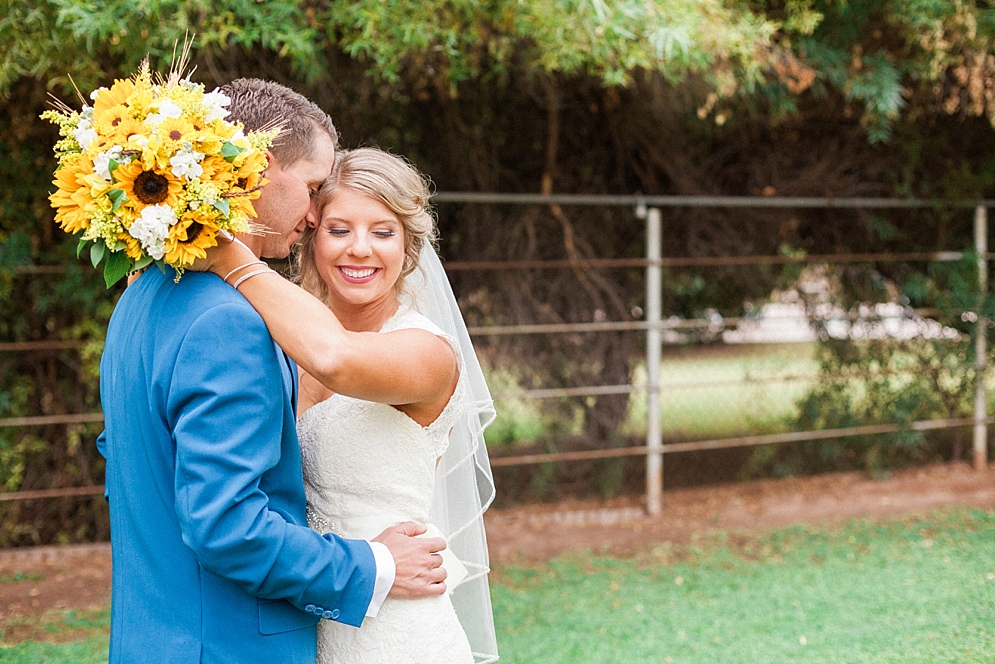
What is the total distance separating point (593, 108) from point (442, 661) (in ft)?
17.3

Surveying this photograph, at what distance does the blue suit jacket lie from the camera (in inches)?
54.7

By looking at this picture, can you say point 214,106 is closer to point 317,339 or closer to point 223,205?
point 223,205

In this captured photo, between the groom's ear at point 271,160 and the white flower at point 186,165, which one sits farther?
the groom's ear at point 271,160

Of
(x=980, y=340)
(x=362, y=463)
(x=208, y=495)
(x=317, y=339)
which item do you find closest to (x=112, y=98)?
(x=317, y=339)

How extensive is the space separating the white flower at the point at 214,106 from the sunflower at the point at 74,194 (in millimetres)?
212

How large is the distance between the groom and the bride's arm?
4 cm

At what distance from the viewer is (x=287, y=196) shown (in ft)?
5.71

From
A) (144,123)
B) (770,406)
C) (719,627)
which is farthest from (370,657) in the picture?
(770,406)

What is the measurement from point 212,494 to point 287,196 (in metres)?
0.63

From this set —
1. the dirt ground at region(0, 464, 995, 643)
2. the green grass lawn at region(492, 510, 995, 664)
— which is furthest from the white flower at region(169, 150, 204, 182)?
the dirt ground at region(0, 464, 995, 643)

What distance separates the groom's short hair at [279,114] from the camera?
1.69 metres

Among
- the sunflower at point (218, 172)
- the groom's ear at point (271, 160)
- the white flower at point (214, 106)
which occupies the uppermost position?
the white flower at point (214, 106)

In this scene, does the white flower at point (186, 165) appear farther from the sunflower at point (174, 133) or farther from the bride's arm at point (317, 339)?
the bride's arm at point (317, 339)

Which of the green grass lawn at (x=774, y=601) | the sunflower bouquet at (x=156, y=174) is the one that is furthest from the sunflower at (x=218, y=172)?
the green grass lawn at (x=774, y=601)
